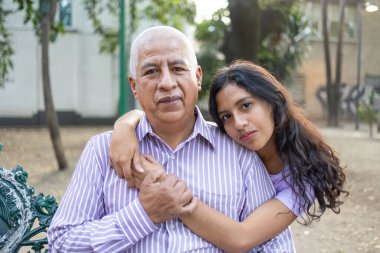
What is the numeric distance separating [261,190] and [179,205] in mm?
448

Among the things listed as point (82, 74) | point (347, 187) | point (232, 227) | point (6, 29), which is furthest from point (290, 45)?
point (232, 227)

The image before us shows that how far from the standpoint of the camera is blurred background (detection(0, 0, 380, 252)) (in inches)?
298

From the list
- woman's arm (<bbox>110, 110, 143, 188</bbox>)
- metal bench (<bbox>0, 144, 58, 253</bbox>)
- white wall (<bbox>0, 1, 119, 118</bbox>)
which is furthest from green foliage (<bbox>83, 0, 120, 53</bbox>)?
woman's arm (<bbox>110, 110, 143, 188</bbox>)

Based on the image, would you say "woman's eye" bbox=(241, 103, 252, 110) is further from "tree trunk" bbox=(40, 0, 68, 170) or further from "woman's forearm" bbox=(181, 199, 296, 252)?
"tree trunk" bbox=(40, 0, 68, 170)

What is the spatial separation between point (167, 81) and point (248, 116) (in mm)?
368

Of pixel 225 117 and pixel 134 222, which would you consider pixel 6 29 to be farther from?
pixel 134 222

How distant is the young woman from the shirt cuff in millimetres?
131

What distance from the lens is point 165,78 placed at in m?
2.31

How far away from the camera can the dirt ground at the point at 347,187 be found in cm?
597

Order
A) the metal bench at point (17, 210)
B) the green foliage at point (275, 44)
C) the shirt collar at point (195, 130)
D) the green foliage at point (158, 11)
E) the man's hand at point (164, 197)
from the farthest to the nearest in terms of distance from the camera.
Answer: the green foliage at point (275, 44)
the green foliage at point (158, 11)
the metal bench at point (17, 210)
the shirt collar at point (195, 130)
the man's hand at point (164, 197)

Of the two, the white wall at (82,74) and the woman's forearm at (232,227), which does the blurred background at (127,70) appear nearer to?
the white wall at (82,74)

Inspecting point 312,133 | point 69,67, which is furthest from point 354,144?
point 312,133

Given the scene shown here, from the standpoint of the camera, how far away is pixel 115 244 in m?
2.16

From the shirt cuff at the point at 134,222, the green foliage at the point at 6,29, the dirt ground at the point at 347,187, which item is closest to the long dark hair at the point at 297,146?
the dirt ground at the point at 347,187
